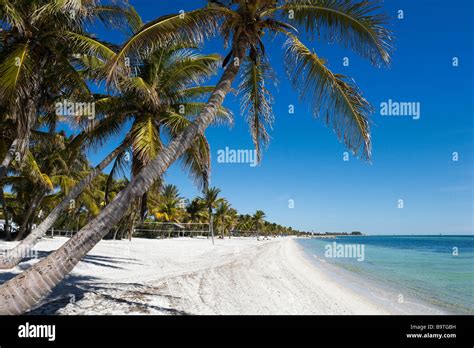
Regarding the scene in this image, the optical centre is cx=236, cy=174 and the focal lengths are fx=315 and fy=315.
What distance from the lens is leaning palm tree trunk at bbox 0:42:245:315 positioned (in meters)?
4.00

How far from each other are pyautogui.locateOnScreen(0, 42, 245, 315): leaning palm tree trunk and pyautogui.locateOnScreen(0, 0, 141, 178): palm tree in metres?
4.26

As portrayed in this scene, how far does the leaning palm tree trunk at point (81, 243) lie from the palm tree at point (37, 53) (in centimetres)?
426

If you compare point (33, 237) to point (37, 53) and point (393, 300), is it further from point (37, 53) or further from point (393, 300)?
point (393, 300)

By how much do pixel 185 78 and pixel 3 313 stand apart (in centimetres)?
932

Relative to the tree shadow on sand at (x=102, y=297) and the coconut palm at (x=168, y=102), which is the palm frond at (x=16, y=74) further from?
the tree shadow on sand at (x=102, y=297)

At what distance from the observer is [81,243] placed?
4.57m

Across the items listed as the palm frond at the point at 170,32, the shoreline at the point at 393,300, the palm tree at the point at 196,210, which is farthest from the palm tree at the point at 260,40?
the palm tree at the point at 196,210

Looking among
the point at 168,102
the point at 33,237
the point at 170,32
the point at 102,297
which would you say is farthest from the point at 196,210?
the point at 170,32

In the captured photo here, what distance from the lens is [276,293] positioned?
→ 33.6 feet
